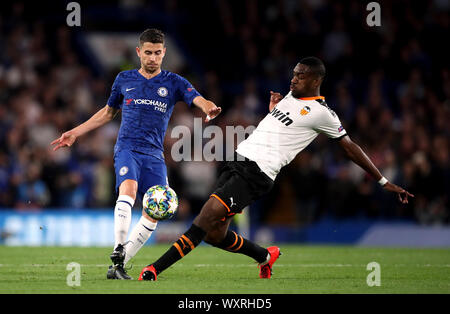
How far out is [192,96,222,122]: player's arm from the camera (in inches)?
→ 309

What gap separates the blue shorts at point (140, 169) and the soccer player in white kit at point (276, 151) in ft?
2.50

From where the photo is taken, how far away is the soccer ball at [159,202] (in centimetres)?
812

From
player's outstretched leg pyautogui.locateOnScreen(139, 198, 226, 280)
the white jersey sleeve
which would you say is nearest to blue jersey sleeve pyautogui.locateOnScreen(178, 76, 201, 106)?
player's outstretched leg pyautogui.locateOnScreen(139, 198, 226, 280)

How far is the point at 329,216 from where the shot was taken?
16688 millimetres

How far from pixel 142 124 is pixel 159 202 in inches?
36.7

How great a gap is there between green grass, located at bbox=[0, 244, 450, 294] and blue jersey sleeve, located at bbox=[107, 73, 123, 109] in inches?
73.0

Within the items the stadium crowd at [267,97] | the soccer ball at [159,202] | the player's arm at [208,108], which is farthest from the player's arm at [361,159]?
the stadium crowd at [267,97]

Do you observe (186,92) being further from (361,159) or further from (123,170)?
A: (361,159)

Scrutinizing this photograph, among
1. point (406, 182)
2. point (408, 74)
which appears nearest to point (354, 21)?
point (408, 74)

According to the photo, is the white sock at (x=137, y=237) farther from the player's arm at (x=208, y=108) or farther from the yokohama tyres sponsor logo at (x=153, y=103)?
the player's arm at (x=208, y=108)

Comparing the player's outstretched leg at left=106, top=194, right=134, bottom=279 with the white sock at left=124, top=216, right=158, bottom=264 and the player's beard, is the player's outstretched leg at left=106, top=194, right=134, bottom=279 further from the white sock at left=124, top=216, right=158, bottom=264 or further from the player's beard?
the player's beard

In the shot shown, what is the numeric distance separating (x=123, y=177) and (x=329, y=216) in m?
9.04

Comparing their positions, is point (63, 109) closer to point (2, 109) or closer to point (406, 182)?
point (2, 109)
